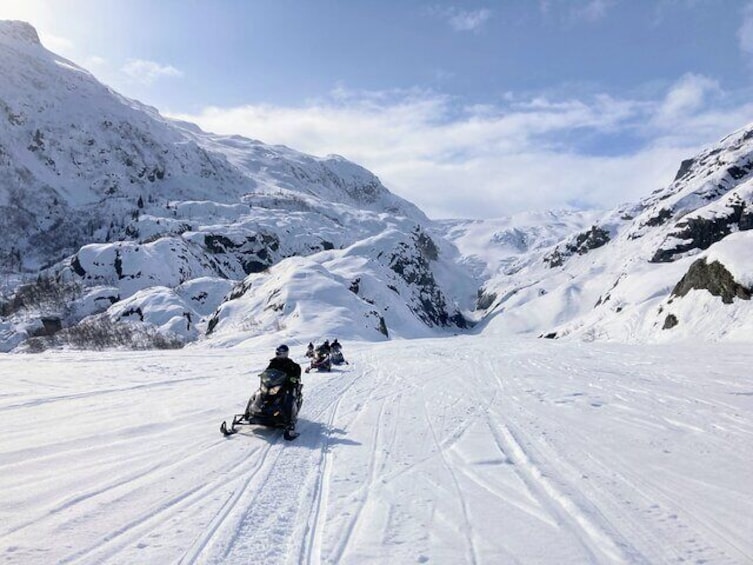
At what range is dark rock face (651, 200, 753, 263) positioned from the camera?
102312 mm

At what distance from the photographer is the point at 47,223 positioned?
626 feet

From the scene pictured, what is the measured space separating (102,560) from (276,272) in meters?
69.0

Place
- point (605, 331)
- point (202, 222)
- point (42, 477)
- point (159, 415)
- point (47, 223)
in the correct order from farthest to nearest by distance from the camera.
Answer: point (47, 223) → point (202, 222) → point (605, 331) → point (159, 415) → point (42, 477)

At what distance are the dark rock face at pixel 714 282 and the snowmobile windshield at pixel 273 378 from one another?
36.0m

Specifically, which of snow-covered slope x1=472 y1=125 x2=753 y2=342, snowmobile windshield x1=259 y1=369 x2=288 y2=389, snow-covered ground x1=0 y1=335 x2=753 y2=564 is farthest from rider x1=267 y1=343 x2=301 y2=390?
snow-covered slope x1=472 y1=125 x2=753 y2=342

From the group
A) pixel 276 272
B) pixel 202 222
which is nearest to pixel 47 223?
pixel 202 222

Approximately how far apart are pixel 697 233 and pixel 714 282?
86.2m

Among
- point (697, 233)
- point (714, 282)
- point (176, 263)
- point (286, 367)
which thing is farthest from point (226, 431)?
point (697, 233)

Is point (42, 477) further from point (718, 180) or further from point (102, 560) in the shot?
point (718, 180)

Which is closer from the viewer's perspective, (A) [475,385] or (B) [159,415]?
(B) [159,415]

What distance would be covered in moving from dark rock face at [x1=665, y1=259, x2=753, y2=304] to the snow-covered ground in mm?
26896

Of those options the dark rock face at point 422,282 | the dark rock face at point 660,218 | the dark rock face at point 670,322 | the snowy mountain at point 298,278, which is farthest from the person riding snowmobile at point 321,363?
the dark rock face at point 660,218

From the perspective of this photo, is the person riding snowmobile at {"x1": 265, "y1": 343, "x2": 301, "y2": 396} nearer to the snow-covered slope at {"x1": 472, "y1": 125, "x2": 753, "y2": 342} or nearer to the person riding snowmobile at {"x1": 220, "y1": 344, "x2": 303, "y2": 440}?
the person riding snowmobile at {"x1": 220, "y1": 344, "x2": 303, "y2": 440}

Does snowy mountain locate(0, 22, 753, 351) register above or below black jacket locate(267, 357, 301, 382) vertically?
above
